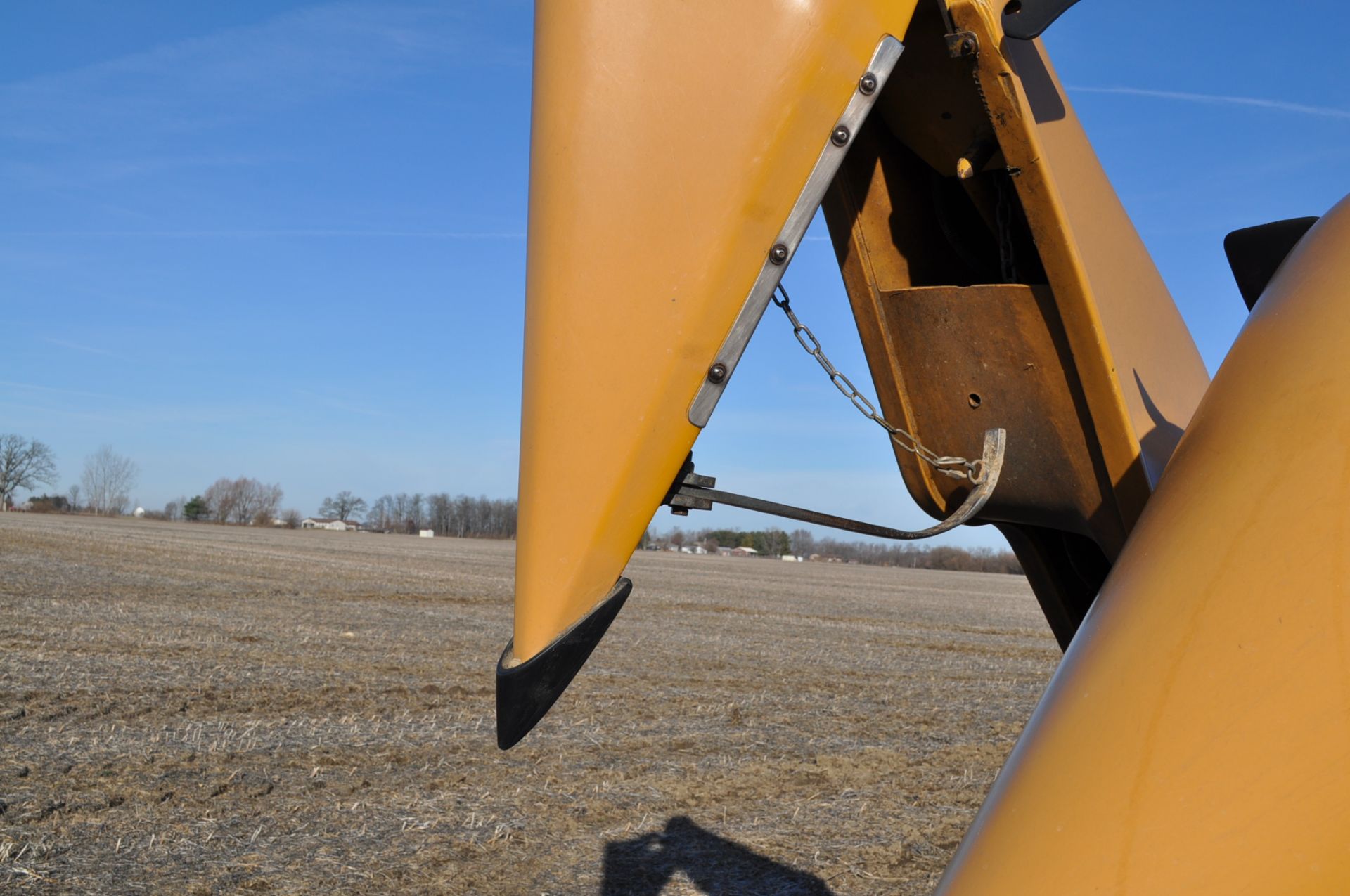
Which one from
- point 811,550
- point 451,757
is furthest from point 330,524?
point 451,757

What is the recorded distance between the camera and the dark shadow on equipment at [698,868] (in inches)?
214

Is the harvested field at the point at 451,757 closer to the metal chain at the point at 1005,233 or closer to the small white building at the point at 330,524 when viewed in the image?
the metal chain at the point at 1005,233

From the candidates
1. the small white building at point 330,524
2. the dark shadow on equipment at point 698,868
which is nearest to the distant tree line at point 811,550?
→ the small white building at point 330,524

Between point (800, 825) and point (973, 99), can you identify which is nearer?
point (973, 99)

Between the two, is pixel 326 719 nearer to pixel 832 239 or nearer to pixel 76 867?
pixel 76 867

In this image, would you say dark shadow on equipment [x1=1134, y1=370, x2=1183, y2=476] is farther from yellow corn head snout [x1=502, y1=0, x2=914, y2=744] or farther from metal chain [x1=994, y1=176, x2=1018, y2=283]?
yellow corn head snout [x1=502, y1=0, x2=914, y2=744]

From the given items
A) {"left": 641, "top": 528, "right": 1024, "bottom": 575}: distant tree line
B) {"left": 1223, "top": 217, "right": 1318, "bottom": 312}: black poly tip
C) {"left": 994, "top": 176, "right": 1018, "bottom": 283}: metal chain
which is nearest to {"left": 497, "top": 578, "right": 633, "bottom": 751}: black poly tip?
{"left": 994, "top": 176, "right": 1018, "bottom": 283}: metal chain

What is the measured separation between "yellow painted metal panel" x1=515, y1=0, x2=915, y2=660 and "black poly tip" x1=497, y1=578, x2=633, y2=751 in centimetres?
2

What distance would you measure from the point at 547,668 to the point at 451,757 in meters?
6.94

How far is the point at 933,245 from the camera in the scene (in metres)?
2.46

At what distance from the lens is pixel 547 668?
1.70 m

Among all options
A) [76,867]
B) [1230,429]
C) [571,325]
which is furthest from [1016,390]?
[76,867]

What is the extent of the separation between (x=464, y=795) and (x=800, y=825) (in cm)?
226

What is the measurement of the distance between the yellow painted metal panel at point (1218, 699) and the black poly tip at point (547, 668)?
0.69 metres
